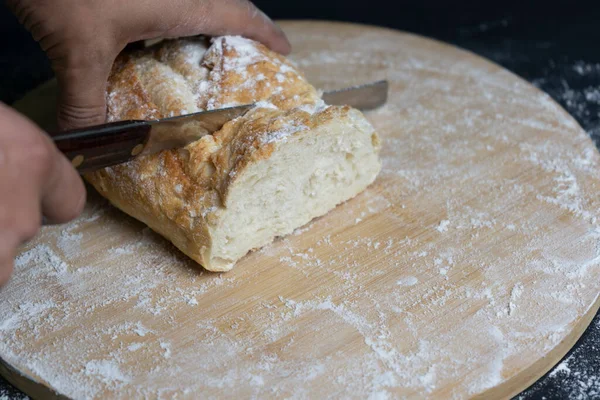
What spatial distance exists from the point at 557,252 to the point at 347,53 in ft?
5.52

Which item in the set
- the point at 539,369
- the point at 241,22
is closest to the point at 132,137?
the point at 241,22

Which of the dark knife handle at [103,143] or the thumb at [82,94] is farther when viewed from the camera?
the thumb at [82,94]

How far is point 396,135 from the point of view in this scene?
3.23 m

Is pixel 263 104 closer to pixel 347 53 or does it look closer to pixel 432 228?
pixel 432 228

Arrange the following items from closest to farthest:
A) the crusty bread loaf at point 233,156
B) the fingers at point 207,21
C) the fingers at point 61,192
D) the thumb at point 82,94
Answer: the fingers at point 61,192
the crusty bread loaf at point 233,156
the thumb at point 82,94
the fingers at point 207,21

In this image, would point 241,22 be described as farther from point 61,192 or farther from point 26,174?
point 26,174

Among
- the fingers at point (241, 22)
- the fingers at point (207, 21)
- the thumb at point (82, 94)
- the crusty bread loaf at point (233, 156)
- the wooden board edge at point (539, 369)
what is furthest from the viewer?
the fingers at point (241, 22)

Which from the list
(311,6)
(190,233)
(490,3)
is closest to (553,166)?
(190,233)

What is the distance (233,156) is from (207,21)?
0.70m

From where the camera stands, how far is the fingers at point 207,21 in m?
2.71

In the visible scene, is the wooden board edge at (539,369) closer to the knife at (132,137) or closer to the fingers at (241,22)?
the knife at (132,137)

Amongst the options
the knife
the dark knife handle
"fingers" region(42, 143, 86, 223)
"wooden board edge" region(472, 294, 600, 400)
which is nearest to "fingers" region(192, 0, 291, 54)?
the knife

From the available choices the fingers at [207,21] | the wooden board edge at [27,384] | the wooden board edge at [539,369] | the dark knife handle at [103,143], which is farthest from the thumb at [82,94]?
the wooden board edge at [539,369]

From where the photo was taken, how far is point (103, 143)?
2.35 meters
